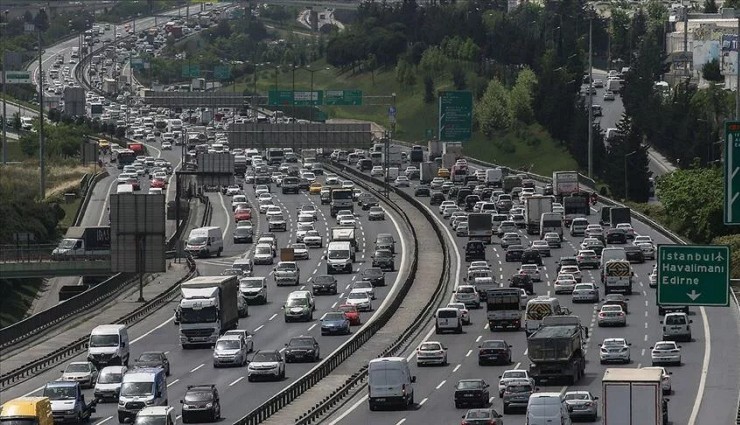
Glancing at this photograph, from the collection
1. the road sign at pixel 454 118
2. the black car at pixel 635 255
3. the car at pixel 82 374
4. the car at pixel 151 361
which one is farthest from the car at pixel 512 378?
the road sign at pixel 454 118

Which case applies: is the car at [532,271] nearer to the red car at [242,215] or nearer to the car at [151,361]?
the car at [151,361]

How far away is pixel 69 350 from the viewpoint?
82.1 meters

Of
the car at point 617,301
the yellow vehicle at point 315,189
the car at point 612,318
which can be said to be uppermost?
the yellow vehicle at point 315,189

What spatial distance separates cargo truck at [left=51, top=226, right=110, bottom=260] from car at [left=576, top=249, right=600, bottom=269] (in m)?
25.9

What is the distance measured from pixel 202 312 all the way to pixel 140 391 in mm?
20117

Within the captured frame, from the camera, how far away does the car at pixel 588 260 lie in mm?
108938

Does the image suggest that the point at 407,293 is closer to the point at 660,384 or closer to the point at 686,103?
the point at 660,384

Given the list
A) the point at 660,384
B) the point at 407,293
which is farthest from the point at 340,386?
the point at 407,293

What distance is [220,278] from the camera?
282ft

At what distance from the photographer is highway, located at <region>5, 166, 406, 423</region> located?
70.2 meters

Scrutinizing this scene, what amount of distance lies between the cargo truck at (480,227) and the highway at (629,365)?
1833 centimetres

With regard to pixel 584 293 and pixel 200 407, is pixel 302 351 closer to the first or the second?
pixel 200 407

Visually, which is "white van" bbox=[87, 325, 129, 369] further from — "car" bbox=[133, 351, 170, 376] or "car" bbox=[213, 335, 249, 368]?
"car" bbox=[213, 335, 249, 368]

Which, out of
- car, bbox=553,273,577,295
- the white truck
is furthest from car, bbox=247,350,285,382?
car, bbox=553,273,577,295
